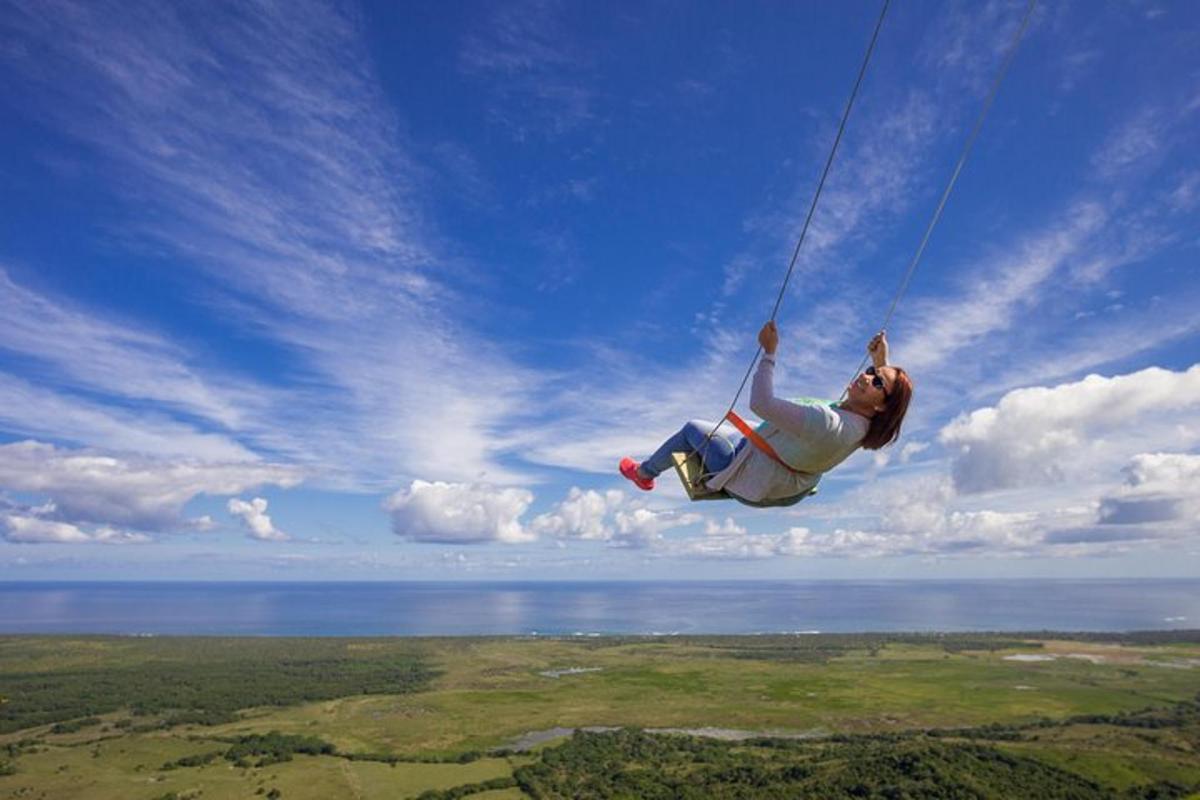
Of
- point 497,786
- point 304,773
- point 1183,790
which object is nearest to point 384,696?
point 304,773

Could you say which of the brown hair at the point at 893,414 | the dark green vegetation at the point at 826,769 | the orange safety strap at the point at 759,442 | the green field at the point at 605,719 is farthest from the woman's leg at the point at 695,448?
the green field at the point at 605,719

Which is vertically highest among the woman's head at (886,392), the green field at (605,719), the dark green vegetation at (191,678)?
the woman's head at (886,392)

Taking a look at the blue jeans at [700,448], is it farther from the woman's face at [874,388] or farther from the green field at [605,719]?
the green field at [605,719]

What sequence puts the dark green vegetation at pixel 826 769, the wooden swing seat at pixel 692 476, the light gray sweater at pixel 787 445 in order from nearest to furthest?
the light gray sweater at pixel 787 445 < the wooden swing seat at pixel 692 476 < the dark green vegetation at pixel 826 769

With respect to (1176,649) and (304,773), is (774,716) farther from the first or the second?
(1176,649)

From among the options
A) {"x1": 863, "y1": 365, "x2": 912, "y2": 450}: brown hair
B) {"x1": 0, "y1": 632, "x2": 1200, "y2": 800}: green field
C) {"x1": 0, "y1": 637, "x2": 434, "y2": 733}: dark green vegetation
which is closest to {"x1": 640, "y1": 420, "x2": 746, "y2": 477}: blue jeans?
{"x1": 863, "y1": 365, "x2": 912, "y2": 450}: brown hair

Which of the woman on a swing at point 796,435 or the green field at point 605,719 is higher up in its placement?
the woman on a swing at point 796,435

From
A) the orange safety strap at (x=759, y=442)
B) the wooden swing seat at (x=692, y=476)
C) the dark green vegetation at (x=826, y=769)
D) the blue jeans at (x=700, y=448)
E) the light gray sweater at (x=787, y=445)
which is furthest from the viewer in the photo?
the dark green vegetation at (x=826, y=769)

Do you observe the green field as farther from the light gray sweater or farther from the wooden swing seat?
the light gray sweater
